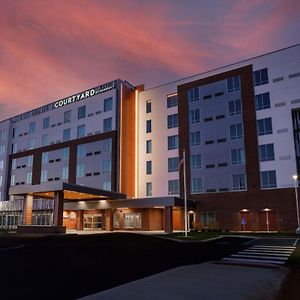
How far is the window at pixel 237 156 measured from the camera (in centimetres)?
4858

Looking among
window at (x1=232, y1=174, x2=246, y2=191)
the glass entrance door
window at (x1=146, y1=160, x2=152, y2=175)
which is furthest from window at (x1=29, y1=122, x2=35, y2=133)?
window at (x1=232, y1=174, x2=246, y2=191)

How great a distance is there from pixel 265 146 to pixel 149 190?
19947 millimetres

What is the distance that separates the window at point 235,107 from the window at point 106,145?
68.6 ft

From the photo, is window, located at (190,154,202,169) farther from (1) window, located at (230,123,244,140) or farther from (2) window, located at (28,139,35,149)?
(2) window, located at (28,139,35,149)

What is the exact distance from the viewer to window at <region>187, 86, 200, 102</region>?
2147 inches

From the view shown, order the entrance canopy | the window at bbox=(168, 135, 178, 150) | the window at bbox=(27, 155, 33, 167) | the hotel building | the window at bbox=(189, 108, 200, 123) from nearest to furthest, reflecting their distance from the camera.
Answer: the entrance canopy
the hotel building
the window at bbox=(189, 108, 200, 123)
the window at bbox=(168, 135, 178, 150)
the window at bbox=(27, 155, 33, 167)

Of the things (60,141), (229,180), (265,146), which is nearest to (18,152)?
(60,141)

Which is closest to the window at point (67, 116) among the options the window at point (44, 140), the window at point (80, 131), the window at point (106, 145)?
the window at point (80, 131)

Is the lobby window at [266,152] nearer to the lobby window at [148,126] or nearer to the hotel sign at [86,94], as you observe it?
the lobby window at [148,126]

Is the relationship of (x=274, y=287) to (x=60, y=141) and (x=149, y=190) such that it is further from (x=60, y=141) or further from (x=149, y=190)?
(x=60, y=141)

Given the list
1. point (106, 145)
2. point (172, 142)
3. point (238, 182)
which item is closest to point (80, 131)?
point (106, 145)

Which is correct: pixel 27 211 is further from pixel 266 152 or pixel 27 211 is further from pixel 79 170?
pixel 266 152

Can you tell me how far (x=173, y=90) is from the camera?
5759 centimetres

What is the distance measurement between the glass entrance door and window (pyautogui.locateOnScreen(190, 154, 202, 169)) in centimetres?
1764
